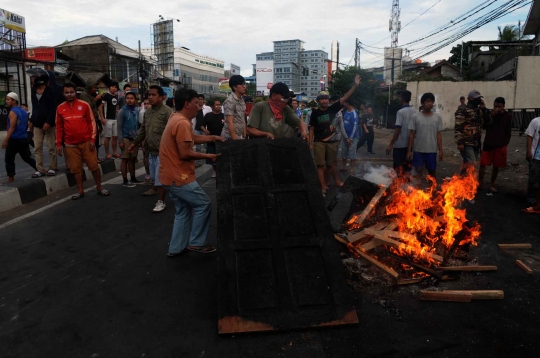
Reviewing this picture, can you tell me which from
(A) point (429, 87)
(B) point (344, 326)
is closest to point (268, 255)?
(B) point (344, 326)

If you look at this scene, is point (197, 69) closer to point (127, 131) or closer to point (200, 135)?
point (127, 131)

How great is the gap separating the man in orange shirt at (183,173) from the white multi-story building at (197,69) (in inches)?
3619

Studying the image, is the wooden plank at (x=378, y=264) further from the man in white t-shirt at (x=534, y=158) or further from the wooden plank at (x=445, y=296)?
the man in white t-shirt at (x=534, y=158)

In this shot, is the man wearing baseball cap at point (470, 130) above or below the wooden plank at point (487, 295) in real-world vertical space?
above

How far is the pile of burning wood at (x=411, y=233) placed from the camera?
4.06 m

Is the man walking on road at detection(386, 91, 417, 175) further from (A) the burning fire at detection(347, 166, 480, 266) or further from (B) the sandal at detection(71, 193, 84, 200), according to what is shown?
(B) the sandal at detection(71, 193, 84, 200)

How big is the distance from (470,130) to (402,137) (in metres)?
1.51

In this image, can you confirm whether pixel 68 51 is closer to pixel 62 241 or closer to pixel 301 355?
pixel 62 241

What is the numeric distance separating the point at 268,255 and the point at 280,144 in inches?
49.9

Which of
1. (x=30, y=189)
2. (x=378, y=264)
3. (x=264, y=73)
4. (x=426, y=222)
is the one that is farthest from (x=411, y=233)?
(x=264, y=73)

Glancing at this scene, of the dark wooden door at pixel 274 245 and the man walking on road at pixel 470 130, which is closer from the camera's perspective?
the dark wooden door at pixel 274 245

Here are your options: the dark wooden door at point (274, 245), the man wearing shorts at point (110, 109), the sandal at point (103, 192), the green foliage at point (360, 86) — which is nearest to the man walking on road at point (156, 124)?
the sandal at point (103, 192)

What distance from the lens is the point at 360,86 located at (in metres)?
41.4

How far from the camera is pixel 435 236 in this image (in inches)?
179
